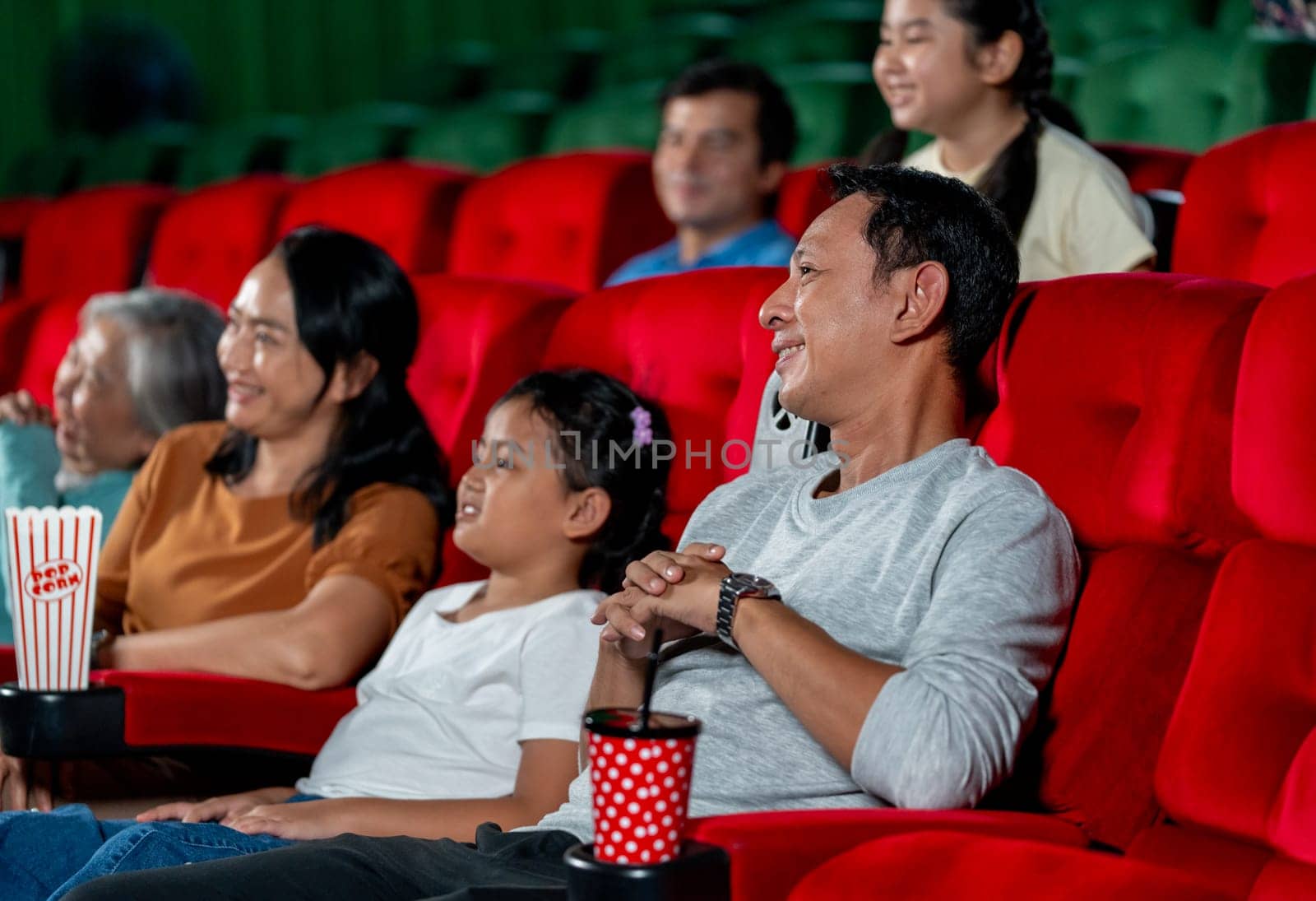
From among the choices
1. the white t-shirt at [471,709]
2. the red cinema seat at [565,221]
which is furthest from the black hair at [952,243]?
the red cinema seat at [565,221]

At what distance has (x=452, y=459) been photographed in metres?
1.88

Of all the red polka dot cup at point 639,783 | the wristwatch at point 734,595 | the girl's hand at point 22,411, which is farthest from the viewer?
the girl's hand at point 22,411

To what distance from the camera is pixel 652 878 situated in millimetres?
906

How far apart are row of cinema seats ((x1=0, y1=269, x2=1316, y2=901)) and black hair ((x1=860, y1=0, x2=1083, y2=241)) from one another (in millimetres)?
704

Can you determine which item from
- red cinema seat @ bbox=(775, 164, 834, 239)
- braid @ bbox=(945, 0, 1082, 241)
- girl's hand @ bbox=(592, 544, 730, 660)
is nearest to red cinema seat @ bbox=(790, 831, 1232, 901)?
girl's hand @ bbox=(592, 544, 730, 660)

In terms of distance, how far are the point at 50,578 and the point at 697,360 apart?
628mm

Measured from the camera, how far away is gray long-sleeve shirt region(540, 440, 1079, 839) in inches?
41.1

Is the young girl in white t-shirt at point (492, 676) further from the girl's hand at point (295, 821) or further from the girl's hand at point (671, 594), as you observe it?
the girl's hand at point (671, 594)

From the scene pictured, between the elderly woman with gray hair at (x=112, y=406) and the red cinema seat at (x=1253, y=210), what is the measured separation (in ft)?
3.99

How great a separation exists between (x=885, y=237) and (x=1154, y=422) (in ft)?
0.78

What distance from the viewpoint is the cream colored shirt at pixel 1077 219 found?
1914mm

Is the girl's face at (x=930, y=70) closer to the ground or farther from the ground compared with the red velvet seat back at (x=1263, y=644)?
farther from the ground

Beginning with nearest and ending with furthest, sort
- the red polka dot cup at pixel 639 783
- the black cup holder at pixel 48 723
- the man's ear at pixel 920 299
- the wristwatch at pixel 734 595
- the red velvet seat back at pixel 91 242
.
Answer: the red polka dot cup at pixel 639 783
the wristwatch at pixel 734 595
the man's ear at pixel 920 299
the black cup holder at pixel 48 723
the red velvet seat back at pixel 91 242

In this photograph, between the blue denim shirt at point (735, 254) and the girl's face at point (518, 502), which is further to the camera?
the blue denim shirt at point (735, 254)
